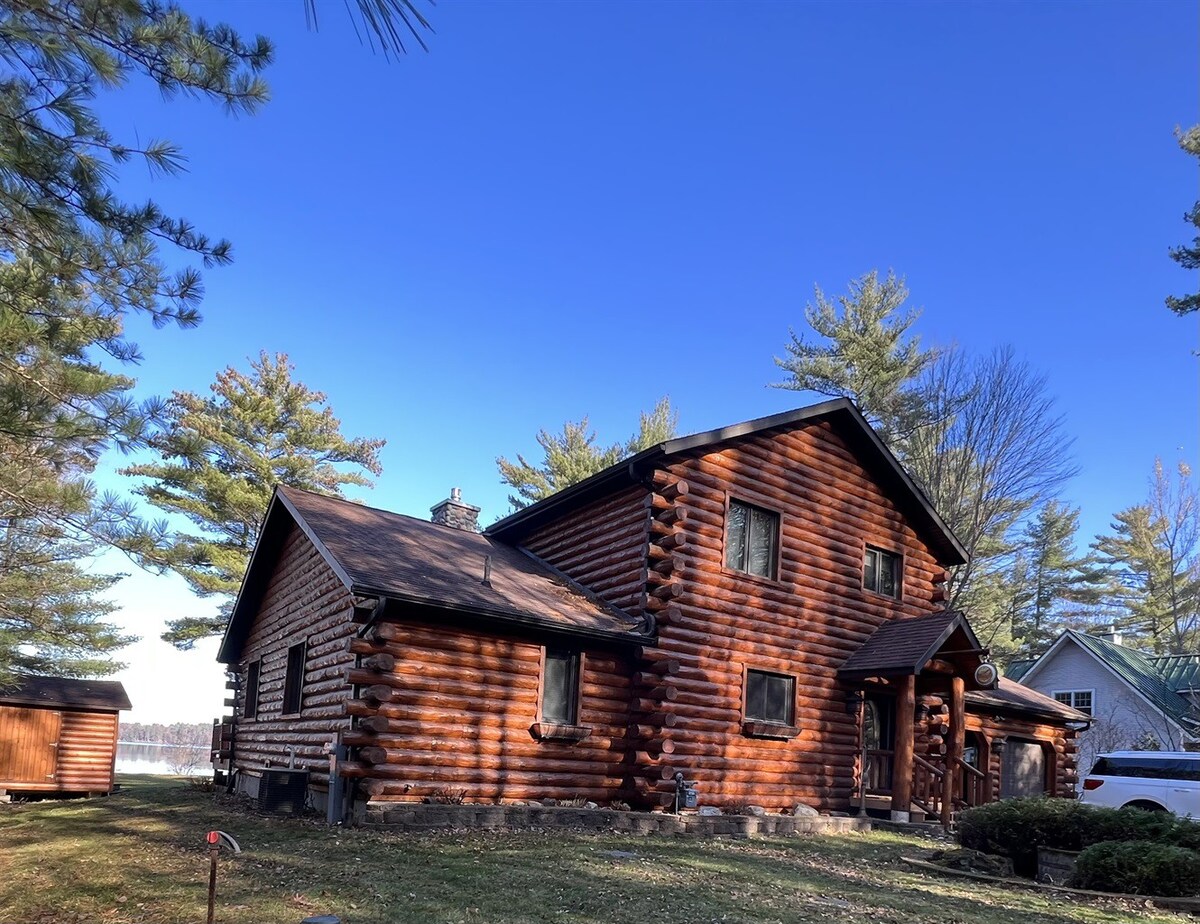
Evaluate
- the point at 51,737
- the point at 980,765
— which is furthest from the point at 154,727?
the point at 980,765

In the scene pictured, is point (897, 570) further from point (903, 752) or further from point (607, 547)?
point (607, 547)

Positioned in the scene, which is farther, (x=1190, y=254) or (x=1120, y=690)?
(x=1120, y=690)

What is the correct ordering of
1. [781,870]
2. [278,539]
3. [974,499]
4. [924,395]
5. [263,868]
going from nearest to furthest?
[263,868], [781,870], [278,539], [974,499], [924,395]

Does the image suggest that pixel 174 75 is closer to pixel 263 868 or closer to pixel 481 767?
pixel 263 868

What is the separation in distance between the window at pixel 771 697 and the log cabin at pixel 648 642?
0.04 m

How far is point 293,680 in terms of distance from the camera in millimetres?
17906

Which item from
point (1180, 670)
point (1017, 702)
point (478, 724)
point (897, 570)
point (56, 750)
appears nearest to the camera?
point (478, 724)

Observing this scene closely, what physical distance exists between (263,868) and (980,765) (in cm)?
1648

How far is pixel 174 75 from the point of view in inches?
289

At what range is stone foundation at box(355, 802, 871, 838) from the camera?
12719 millimetres

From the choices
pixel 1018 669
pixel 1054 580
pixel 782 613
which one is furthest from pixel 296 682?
pixel 1054 580

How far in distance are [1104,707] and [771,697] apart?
935 inches

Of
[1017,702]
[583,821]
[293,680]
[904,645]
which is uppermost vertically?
[904,645]

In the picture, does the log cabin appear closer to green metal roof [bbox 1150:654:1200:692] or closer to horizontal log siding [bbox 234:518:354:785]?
horizontal log siding [bbox 234:518:354:785]
